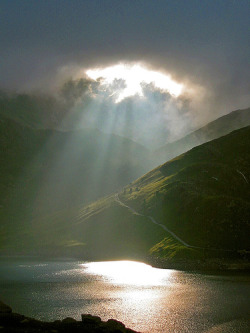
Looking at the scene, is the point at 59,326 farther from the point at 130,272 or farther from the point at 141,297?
the point at 130,272

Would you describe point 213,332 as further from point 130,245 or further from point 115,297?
point 130,245

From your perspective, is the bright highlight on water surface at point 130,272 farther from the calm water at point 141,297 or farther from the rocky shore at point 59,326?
the rocky shore at point 59,326

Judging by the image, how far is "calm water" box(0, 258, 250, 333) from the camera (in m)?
68.7

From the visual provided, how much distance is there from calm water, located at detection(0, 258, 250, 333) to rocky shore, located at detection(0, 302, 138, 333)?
8.69m

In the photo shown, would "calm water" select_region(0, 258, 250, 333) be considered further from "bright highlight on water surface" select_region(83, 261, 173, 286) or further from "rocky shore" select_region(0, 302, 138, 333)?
"rocky shore" select_region(0, 302, 138, 333)

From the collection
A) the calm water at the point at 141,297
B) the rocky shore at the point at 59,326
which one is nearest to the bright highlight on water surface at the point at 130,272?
the calm water at the point at 141,297

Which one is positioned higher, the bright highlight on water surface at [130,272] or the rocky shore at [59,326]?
the bright highlight on water surface at [130,272]

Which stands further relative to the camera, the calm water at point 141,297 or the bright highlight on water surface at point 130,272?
the bright highlight on water surface at point 130,272

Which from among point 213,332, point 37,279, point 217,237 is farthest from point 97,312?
point 217,237

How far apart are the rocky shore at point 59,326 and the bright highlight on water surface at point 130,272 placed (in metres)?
50.5

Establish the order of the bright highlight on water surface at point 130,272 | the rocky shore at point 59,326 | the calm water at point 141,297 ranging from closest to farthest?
the rocky shore at point 59,326, the calm water at point 141,297, the bright highlight on water surface at point 130,272

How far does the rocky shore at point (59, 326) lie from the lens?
55500 millimetres

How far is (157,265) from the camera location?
151 m

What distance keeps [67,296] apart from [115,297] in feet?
42.9
